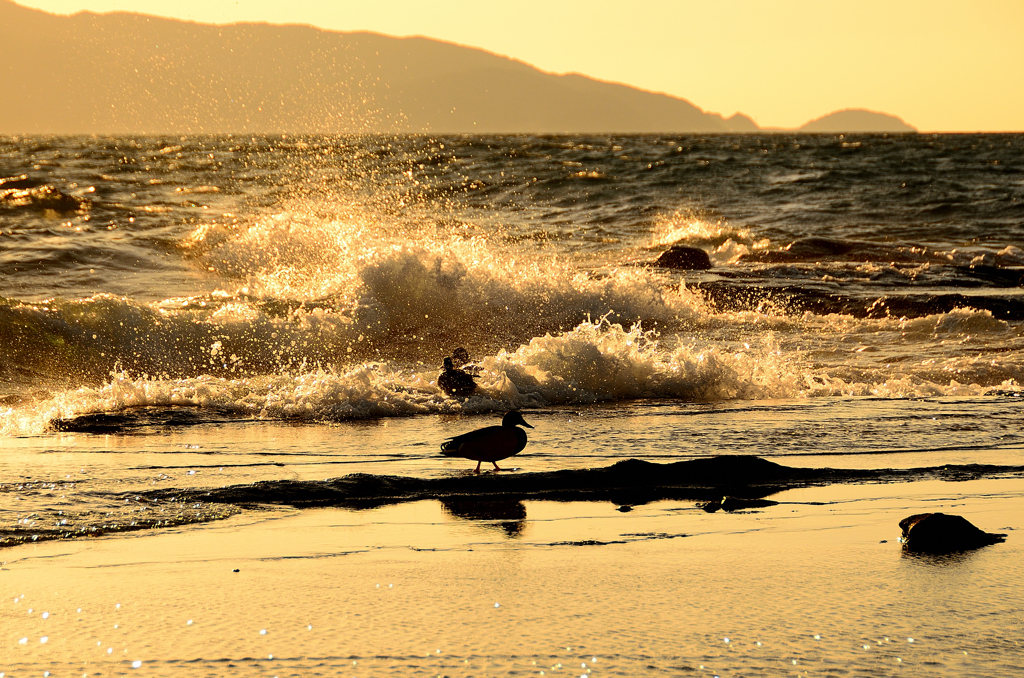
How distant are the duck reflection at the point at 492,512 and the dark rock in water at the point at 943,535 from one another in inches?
64.4

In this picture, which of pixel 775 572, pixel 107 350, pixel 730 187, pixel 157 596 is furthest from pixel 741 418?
pixel 730 187

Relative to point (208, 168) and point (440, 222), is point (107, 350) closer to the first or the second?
point (440, 222)

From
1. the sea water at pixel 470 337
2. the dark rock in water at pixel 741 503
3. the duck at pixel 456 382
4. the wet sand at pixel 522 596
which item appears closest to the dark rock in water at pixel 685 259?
the sea water at pixel 470 337

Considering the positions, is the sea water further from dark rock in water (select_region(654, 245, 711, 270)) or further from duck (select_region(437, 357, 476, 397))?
dark rock in water (select_region(654, 245, 711, 270))

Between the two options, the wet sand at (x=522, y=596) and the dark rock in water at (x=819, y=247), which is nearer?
the wet sand at (x=522, y=596)

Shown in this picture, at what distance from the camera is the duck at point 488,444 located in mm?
5594

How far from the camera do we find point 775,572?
383cm

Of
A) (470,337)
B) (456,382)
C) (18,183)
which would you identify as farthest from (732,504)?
(18,183)

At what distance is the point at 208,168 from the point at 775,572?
44.5 m

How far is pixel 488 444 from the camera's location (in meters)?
5.62

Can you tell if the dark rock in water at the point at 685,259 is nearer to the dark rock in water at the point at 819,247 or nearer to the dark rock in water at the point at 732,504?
the dark rock in water at the point at 819,247

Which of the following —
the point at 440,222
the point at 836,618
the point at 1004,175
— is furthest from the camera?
the point at 1004,175

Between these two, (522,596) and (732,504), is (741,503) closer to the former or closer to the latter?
(732,504)

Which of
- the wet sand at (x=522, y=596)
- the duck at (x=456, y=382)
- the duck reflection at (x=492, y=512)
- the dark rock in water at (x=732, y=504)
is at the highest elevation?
the duck at (x=456, y=382)
